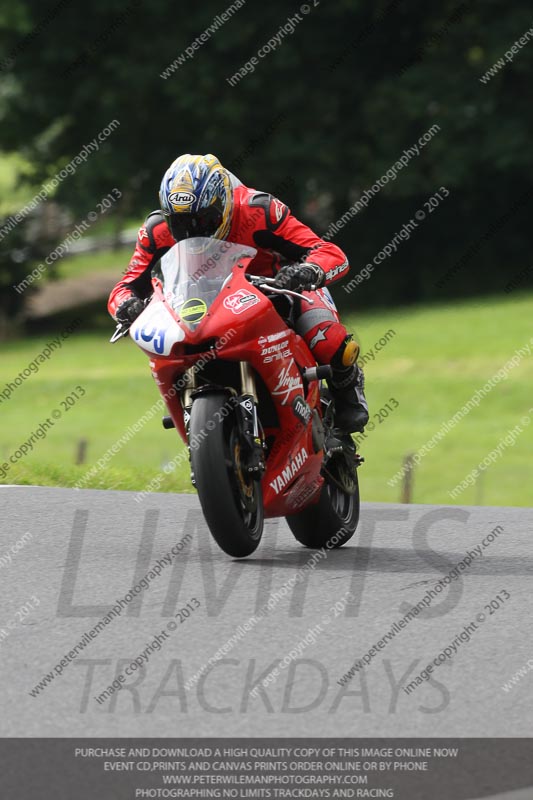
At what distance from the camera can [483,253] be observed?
3756 cm

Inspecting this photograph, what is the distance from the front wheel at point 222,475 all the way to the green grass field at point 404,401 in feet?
16.7

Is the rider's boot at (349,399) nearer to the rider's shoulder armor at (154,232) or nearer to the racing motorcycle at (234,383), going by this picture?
the racing motorcycle at (234,383)

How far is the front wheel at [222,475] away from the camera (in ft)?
20.9

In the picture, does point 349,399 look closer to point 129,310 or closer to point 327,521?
point 327,521

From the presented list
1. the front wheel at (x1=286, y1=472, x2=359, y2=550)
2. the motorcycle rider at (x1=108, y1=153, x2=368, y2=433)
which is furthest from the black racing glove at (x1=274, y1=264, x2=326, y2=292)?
the front wheel at (x1=286, y1=472, x2=359, y2=550)

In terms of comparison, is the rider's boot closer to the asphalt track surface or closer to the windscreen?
the asphalt track surface

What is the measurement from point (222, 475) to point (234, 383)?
688 mm

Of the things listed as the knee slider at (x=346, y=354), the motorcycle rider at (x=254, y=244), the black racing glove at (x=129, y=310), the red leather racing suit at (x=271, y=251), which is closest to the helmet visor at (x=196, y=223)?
the motorcycle rider at (x=254, y=244)

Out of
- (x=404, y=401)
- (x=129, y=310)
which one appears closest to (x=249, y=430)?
(x=129, y=310)

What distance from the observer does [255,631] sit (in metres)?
5.71

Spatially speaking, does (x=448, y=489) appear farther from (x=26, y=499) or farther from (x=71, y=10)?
(x=71, y=10)

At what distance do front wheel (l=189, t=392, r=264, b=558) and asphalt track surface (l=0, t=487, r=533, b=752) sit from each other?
21 cm

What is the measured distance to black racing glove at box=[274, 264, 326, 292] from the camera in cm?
702
